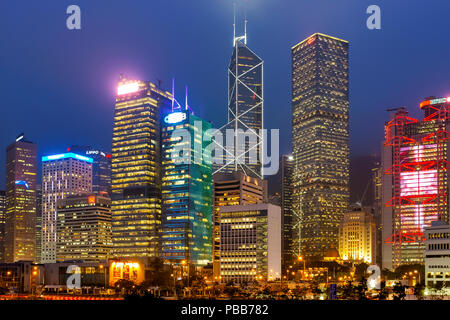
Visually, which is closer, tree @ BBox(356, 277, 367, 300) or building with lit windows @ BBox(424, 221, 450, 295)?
tree @ BBox(356, 277, 367, 300)

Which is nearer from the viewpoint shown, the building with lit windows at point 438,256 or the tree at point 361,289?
the tree at point 361,289

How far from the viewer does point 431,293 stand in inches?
5527

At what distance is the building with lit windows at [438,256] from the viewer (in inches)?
5802

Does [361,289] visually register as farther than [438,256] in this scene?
No

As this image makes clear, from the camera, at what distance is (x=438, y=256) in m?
150

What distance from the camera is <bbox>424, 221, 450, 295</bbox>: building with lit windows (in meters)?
147

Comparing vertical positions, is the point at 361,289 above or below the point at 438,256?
below
